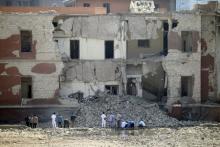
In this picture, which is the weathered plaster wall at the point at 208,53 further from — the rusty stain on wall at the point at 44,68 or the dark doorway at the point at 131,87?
the rusty stain on wall at the point at 44,68

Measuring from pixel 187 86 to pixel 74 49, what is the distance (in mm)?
8480

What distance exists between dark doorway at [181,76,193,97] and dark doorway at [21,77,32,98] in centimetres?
1072

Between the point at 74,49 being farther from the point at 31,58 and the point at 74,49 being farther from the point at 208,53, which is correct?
the point at 208,53

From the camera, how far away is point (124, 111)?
1367 inches

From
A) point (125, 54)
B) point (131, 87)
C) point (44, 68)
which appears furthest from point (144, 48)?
point (44, 68)

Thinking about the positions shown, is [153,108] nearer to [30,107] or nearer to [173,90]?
[173,90]

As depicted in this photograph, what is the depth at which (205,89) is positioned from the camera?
1516 inches

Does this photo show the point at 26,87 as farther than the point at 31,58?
Yes

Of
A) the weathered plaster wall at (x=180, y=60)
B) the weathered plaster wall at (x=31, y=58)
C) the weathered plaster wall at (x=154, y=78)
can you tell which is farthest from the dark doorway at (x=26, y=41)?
the weathered plaster wall at (x=180, y=60)

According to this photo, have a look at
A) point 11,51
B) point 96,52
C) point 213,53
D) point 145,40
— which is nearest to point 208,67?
point 213,53

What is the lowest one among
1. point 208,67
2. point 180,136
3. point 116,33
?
point 180,136

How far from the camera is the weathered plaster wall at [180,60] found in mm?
37531

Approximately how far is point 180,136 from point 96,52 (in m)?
11.4

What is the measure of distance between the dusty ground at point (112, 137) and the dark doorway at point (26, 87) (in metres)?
6.47
